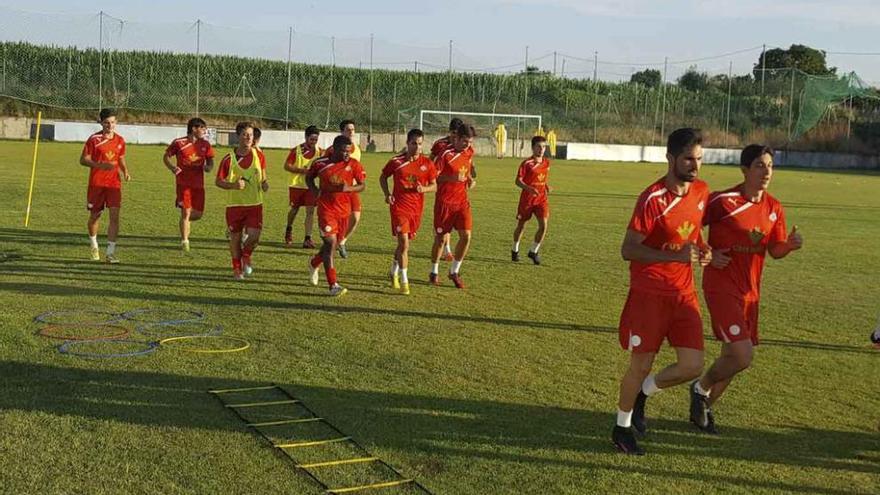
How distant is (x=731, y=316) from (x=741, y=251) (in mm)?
458

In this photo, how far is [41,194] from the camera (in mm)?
23766

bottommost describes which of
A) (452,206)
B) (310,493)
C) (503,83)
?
(310,493)

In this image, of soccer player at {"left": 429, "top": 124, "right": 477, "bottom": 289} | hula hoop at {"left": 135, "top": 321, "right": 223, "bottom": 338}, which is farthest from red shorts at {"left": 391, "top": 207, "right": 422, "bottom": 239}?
hula hoop at {"left": 135, "top": 321, "right": 223, "bottom": 338}

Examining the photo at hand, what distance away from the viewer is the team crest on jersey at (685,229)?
6.67 meters

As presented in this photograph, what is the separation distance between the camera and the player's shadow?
21.7ft

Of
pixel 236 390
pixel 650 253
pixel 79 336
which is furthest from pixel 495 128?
pixel 650 253

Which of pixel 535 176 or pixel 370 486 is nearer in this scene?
pixel 370 486

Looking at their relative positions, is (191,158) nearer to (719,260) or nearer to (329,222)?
(329,222)

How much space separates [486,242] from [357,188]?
6.32 meters

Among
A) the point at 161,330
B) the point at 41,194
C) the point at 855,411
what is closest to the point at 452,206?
the point at 161,330

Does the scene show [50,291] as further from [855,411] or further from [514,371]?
[855,411]

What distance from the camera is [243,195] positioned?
44.3 ft

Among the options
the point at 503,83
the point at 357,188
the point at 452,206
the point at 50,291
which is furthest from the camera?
the point at 503,83

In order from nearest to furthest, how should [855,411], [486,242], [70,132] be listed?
[855,411] → [486,242] → [70,132]
